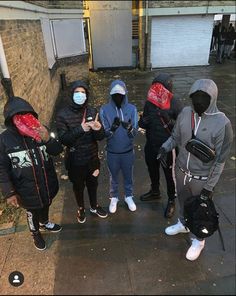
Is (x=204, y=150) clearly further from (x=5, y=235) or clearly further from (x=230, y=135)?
(x=5, y=235)

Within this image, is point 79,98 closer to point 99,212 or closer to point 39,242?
point 99,212

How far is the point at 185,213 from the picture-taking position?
10.2 ft

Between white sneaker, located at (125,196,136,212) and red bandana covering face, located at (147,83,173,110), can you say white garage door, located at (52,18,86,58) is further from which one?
white sneaker, located at (125,196,136,212)

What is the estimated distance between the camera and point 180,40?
14633 millimetres

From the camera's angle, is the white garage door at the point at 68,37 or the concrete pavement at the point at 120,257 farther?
the white garage door at the point at 68,37

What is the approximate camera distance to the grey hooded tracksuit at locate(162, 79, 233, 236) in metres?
2.65

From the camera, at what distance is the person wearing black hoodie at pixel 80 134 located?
305 cm

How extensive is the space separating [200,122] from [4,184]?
2207mm

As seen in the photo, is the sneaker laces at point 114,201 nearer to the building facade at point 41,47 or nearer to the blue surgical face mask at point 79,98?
the blue surgical face mask at point 79,98

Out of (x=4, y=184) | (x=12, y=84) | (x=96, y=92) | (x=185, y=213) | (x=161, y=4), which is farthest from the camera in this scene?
(x=161, y=4)

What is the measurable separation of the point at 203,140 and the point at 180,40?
44.4ft

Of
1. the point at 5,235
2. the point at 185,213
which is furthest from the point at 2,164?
the point at 185,213

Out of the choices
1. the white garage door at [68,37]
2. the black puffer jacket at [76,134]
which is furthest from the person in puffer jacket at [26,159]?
the white garage door at [68,37]

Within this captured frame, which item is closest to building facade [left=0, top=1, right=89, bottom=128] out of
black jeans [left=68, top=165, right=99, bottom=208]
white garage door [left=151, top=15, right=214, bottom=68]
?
black jeans [left=68, top=165, right=99, bottom=208]
